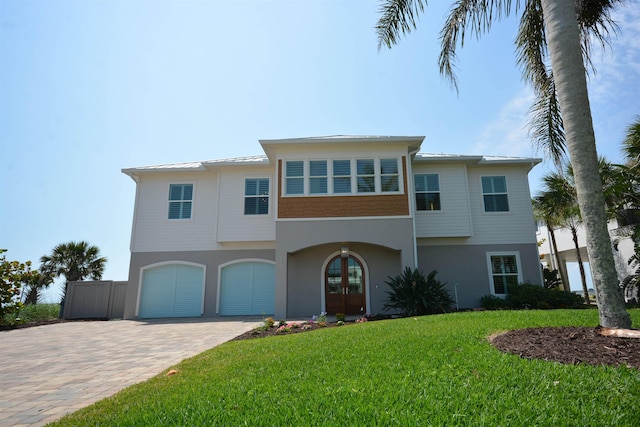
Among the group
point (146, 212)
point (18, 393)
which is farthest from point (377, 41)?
point (146, 212)

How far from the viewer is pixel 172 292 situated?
14891mm

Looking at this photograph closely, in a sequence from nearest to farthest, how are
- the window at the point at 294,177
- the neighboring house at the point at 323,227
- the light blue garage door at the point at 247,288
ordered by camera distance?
the neighboring house at the point at 323,227 → the window at the point at 294,177 → the light blue garage door at the point at 247,288

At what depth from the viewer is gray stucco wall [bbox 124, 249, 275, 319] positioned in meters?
14.7

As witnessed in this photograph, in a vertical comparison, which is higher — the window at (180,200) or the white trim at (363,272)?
the window at (180,200)

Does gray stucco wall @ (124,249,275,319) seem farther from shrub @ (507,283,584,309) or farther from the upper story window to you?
shrub @ (507,283,584,309)

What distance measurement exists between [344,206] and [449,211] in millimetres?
4583

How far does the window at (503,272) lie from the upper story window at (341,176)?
209 inches

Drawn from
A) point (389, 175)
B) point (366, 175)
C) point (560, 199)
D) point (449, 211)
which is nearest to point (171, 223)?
point (366, 175)

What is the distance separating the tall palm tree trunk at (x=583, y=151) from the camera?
4.84 metres

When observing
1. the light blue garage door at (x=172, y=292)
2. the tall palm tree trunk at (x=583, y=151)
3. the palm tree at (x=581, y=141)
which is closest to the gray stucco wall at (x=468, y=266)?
the palm tree at (x=581, y=141)

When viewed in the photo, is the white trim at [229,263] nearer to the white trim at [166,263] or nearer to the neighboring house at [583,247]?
the white trim at [166,263]

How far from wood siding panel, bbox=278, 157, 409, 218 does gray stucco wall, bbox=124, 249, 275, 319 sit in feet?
8.94

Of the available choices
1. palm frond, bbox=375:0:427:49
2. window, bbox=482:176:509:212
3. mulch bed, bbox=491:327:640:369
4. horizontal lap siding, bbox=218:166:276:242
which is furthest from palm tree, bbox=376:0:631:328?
horizontal lap siding, bbox=218:166:276:242

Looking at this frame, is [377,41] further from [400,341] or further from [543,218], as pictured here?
[543,218]
